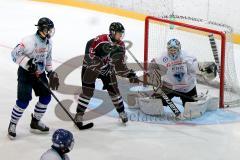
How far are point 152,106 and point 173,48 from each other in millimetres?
555

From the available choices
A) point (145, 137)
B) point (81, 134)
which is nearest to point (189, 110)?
point (145, 137)

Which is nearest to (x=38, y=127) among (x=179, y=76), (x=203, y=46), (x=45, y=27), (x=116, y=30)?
(x=45, y=27)

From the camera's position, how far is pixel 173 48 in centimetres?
493

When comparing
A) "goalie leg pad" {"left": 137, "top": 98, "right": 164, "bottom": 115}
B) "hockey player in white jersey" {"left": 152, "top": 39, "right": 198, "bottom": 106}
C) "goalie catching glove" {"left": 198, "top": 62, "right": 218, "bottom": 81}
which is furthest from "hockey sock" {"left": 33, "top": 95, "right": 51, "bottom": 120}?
"goalie catching glove" {"left": 198, "top": 62, "right": 218, "bottom": 81}

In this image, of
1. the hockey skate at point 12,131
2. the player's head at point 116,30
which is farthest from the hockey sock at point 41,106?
the player's head at point 116,30

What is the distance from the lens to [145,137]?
4555 mm

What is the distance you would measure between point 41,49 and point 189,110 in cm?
147

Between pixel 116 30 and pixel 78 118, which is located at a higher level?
pixel 116 30

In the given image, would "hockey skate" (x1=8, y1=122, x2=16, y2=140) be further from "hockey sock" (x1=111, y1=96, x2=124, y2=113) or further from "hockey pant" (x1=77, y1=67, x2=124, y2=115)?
"hockey sock" (x1=111, y1=96, x2=124, y2=113)

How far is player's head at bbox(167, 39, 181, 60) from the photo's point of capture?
491 cm

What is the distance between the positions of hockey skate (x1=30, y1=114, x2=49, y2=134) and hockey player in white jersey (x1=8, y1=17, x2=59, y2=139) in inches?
5.0

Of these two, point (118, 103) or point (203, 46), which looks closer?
point (118, 103)

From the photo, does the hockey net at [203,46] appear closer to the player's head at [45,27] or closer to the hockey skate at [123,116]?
the hockey skate at [123,116]

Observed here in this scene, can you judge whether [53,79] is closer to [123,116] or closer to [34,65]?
[34,65]
